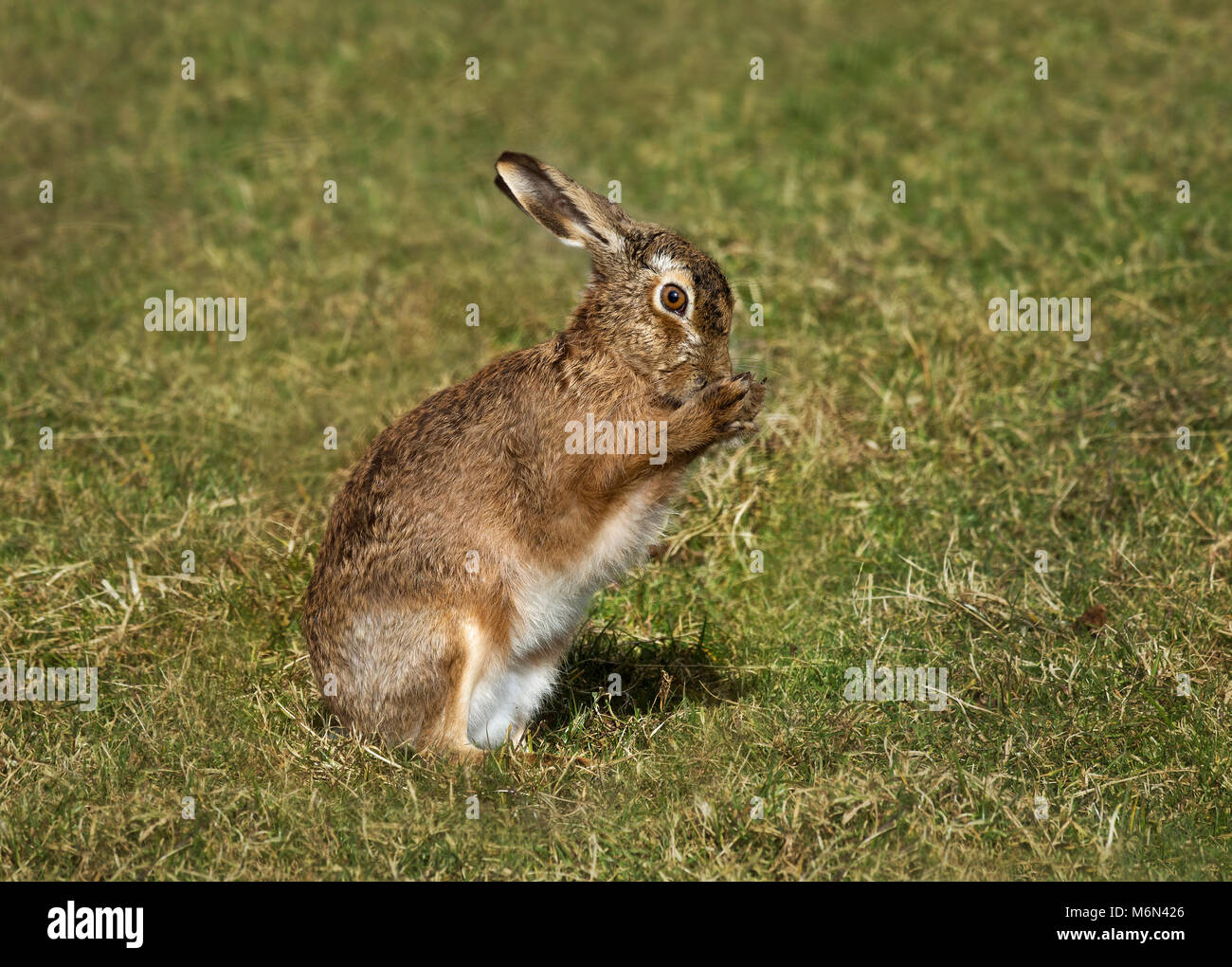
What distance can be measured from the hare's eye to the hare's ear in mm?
346

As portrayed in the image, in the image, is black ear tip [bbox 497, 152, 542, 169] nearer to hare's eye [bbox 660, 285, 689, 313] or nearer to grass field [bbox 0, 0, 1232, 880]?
hare's eye [bbox 660, 285, 689, 313]

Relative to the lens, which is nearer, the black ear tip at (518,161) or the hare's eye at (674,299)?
the hare's eye at (674,299)

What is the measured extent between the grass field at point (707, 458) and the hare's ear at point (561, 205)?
1.90 m

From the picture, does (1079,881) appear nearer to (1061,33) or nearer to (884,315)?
(884,315)

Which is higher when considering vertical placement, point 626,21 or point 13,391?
point 626,21

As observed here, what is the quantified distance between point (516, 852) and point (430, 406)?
6.78 feet

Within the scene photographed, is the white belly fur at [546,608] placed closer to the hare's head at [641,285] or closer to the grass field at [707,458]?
the grass field at [707,458]

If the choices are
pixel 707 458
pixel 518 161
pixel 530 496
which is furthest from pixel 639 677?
pixel 518 161

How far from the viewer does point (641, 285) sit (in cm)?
616

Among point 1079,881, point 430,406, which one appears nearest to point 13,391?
point 430,406

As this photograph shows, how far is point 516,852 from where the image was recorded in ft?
17.6

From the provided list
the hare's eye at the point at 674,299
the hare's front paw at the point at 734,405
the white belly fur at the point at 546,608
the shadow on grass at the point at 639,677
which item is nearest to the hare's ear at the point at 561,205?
the hare's eye at the point at 674,299

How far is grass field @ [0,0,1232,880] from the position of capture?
220 inches

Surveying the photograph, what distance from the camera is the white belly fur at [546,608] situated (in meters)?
6.01
